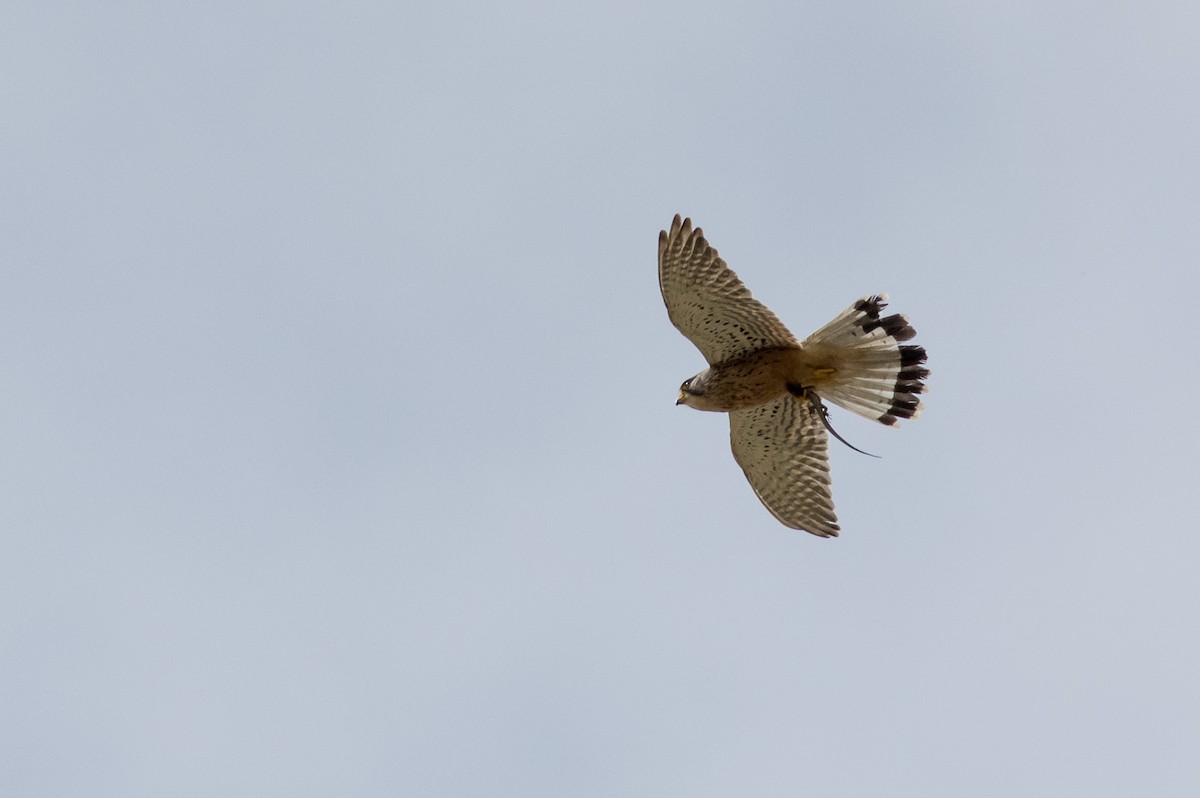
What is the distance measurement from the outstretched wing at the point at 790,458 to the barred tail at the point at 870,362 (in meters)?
0.47

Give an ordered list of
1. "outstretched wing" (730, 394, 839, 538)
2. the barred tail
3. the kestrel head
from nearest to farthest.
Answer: the barred tail < the kestrel head < "outstretched wing" (730, 394, 839, 538)

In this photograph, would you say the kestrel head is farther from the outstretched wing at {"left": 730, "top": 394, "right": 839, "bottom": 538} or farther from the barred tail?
the barred tail

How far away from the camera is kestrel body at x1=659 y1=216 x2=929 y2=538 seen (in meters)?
13.9

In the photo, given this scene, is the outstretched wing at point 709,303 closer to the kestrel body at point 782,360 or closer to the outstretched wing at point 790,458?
the kestrel body at point 782,360

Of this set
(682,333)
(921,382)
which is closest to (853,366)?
(921,382)

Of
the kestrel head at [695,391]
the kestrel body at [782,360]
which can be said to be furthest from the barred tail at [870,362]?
the kestrel head at [695,391]

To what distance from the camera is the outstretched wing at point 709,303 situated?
13812mm

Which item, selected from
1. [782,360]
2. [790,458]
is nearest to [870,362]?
[782,360]

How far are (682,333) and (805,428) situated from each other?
1.52m

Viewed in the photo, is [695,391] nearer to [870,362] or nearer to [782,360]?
[782,360]

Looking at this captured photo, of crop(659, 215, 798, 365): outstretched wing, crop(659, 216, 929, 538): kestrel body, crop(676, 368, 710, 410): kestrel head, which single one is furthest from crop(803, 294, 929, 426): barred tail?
crop(676, 368, 710, 410): kestrel head

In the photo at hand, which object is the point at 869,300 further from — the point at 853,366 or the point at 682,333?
the point at 682,333

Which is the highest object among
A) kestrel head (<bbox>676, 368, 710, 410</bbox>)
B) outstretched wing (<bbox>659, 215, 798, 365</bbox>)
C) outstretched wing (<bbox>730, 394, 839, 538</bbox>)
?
outstretched wing (<bbox>659, 215, 798, 365</bbox>)

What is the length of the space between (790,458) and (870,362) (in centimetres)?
136
